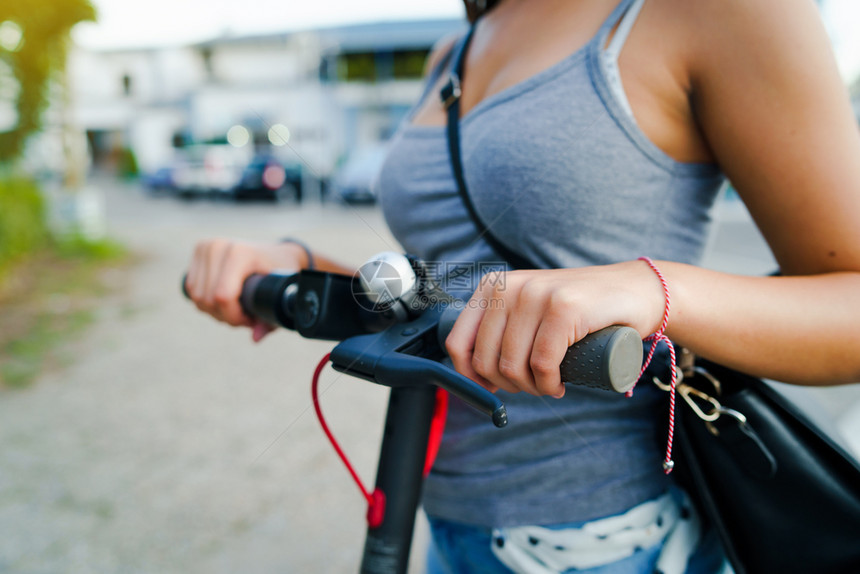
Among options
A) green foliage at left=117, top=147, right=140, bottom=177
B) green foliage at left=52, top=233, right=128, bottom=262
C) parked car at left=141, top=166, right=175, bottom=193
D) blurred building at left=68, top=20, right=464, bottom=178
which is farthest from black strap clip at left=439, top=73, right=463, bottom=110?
green foliage at left=117, top=147, right=140, bottom=177

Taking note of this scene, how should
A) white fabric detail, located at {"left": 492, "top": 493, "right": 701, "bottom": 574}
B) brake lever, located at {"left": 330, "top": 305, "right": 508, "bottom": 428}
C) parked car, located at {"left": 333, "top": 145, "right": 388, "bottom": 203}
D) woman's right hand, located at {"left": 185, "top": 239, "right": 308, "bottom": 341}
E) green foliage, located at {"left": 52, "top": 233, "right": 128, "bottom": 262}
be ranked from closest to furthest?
brake lever, located at {"left": 330, "top": 305, "right": 508, "bottom": 428}
white fabric detail, located at {"left": 492, "top": 493, "right": 701, "bottom": 574}
woman's right hand, located at {"left": 185, "top": 239, "right": 308, "bottom": 341}
green foliage, located at {"left": 52, "top": 233, "right": 128, "bottom": 262}
parked car, located at {"left": 333, "top": 145, "right": 388, "bottom": 203}

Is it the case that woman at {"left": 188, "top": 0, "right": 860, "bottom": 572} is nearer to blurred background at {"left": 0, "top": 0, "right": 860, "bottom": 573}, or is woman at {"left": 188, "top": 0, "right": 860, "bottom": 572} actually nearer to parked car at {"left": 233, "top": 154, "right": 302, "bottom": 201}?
blurred background at {"left": 0, "top": 0, "right": 860, "bottom": 573}

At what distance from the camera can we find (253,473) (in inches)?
133

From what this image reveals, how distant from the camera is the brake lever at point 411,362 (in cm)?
57

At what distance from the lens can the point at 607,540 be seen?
92 cm

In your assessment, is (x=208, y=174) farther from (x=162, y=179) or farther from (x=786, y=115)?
(x=786, y=115)

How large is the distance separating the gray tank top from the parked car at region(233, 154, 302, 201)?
19002mm

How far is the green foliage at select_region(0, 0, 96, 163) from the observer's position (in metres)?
8.57

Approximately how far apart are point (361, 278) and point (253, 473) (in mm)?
3057

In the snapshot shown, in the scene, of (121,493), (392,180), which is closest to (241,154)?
(121,493)

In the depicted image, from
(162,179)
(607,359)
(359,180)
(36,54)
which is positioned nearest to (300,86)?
(162,179)

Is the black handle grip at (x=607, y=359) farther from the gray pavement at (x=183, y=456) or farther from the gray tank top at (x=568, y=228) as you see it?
the gray pavement at (x=183, y=456)

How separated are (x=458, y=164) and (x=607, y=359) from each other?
555 millimetres

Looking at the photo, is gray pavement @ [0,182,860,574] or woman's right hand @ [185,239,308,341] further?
gray pavement @ [0,182,860,574]
